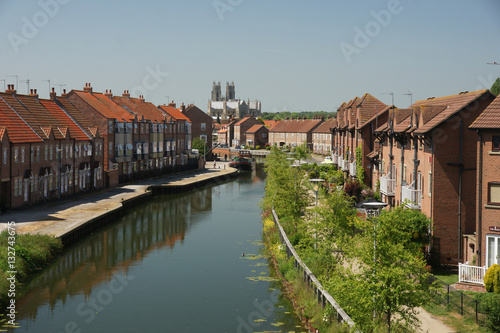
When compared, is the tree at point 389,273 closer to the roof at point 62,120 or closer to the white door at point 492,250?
the white door at point 492,250

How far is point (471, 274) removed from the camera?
2423 cm

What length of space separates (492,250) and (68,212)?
31446 mm

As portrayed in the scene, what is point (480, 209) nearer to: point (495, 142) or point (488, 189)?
point (488, 189)

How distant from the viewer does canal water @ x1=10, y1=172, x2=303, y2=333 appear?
83.4 ft

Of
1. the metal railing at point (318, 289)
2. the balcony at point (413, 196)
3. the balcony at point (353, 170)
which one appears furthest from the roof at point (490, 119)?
the balcony at point (353, 170)

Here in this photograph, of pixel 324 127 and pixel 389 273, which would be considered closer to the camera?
pixel 389 273

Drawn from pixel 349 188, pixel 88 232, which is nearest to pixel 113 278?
pixel 88 232

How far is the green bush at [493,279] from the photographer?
22688 millimetres

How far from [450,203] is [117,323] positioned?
16186mm

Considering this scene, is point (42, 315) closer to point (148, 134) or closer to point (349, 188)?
point (349, 188)

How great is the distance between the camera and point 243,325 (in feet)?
82.3

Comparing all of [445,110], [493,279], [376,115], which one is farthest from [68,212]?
[493,279]

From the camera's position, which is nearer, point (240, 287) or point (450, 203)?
point (450, 203)

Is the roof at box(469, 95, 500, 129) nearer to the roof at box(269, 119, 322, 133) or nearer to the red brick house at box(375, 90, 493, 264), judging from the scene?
the red brick house at box(375, 90, 493, 264)
